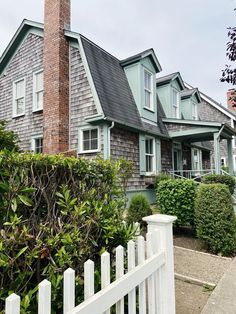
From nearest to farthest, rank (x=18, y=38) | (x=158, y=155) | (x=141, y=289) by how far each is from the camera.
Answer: (x=141, y=289), (x=158, y=155), (x=18, y=38)

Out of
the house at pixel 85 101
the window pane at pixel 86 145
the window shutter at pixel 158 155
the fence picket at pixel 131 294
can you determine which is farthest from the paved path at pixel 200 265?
the window shutter at pixel 158 155

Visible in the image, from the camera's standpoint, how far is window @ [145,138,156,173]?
12.2m

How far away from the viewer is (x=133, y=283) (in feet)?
5.85

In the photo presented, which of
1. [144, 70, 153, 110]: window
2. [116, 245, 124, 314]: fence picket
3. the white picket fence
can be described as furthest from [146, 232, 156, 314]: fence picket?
[144, 70, 153, 110]: window

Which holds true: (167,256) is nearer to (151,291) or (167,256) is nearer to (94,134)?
(151,291)

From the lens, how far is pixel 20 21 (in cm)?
1286

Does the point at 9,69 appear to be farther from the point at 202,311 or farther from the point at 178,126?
the point at 202,311

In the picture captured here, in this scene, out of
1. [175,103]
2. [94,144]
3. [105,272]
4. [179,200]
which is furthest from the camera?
[175,103]

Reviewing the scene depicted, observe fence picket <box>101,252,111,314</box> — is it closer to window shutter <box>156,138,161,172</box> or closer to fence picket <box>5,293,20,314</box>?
fence picket <box>5,293,20,314</box>

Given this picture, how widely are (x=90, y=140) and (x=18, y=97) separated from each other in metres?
5.59

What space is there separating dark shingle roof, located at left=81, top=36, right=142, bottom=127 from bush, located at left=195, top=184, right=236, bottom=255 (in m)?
5.22

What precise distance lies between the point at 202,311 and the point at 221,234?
2.44 m

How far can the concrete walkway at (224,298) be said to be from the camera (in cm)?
296

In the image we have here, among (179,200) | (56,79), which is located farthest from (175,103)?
(179,200)
